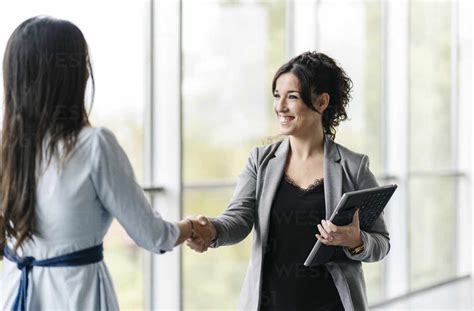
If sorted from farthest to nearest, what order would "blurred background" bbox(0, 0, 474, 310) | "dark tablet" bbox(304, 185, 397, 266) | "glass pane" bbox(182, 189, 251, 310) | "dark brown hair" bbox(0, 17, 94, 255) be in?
"glass pane" bbox(182, 189, 251, 310), "blurred background" bbox(0, 0, 474, 310), "dark tablet" bbox(304, 185, 397, 266), "dark brown hair" bbox(0, 17, 94, 255)

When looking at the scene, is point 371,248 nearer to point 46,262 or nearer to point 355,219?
point 355,219

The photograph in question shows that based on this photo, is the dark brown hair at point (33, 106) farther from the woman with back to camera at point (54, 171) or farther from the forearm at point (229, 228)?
the forearm at point (229, 228)

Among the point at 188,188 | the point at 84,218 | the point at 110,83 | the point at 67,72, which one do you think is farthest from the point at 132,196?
the point at 188,188

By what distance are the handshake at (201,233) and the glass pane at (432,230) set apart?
5.15 meters

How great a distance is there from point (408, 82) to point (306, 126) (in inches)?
178

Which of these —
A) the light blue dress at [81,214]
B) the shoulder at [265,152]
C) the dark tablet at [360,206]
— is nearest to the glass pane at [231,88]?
the shoulder at [265,152]

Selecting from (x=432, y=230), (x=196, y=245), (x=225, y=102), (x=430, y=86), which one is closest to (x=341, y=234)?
(x=196, y=245)

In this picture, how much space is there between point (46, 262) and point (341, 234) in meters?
0.97

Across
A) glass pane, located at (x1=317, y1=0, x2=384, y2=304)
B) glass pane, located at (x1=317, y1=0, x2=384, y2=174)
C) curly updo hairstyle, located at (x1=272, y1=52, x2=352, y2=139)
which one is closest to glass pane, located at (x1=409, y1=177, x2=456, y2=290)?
glass pane, located at (x1=317, y1=0, x2=384, y2=304)

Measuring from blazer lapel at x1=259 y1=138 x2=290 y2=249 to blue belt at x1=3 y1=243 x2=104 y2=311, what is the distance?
699mm

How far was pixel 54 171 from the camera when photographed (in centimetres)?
212

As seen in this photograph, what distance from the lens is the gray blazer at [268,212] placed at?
8.71 feet

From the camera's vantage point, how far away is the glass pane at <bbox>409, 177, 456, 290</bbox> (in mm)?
7730

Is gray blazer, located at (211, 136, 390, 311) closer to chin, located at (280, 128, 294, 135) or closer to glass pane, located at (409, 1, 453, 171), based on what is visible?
chin, located at (280, 128, 294, 135)
